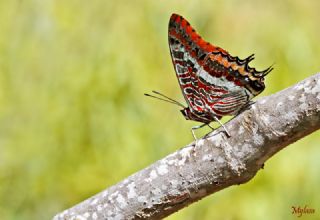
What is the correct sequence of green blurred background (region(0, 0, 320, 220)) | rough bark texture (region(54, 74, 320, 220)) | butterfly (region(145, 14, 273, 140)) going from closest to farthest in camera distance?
rough bark texture (region(54, 74, 320, 220)), butterfly (region(145, 14, 273, 140)), green blurred background (region(0, 0, 320, 220))

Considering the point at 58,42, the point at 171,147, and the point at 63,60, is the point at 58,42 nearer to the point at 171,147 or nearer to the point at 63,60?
the point at 63,60

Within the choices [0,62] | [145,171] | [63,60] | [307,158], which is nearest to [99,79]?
[63,60]

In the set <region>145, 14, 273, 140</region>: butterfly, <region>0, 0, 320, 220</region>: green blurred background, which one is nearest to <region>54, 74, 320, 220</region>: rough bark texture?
<region>145, 14, 273, 140</region>: butterfly

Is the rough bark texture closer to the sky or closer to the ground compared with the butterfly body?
closer to the ground

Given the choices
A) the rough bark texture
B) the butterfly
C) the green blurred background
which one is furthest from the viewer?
the green blurred background

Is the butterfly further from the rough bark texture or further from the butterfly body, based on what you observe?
the rough bark texture

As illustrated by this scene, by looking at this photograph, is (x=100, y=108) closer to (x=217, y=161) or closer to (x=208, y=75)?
(x=208, y=75)
